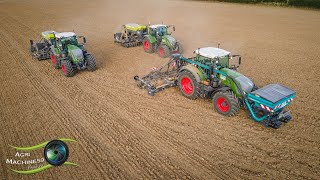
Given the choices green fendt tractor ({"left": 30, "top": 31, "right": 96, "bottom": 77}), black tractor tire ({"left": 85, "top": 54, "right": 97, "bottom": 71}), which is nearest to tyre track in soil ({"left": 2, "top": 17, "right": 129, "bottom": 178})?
green fendt tractor ({"left": 30, "top": 31, "right": 96, "bottom": 77})

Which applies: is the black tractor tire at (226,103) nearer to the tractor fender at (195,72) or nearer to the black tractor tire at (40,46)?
the tractor fender at (195,72)

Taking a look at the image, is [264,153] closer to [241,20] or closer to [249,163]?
[249,163]

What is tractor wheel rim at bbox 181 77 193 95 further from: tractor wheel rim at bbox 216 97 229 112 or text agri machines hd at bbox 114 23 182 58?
text agri machines hd at bbox 114 23 182 58

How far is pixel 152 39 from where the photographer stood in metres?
14.3

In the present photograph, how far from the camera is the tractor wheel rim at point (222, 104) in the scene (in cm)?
762

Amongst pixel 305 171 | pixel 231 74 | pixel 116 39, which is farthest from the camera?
pixel 116 39

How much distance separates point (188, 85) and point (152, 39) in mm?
6193

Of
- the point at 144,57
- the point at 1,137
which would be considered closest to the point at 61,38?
the point at 144,57

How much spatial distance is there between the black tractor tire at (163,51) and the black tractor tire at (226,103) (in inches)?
245

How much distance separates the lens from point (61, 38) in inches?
440

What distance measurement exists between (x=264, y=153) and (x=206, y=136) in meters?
1.60

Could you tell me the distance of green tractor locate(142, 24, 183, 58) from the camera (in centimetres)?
1340

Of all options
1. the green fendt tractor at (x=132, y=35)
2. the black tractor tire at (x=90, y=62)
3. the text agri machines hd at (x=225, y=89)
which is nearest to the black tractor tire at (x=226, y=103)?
the text agri machines hd at (x=225, y=89)

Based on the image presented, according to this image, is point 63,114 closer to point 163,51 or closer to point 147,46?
point 163,51
